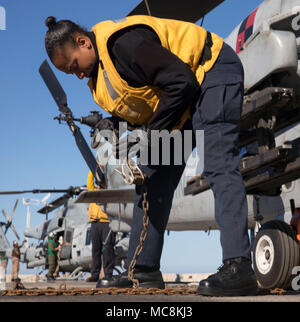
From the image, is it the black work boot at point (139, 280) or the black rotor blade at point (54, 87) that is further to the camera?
the black rotor blade at point (54, 87)

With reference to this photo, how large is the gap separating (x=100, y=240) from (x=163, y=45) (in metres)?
7.38

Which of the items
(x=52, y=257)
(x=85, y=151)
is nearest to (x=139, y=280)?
(x=85, y=151)

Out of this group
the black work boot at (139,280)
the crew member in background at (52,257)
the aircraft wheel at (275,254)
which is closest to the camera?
the black work boot at (139,280)

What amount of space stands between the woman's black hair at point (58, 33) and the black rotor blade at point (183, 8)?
3.67 metres

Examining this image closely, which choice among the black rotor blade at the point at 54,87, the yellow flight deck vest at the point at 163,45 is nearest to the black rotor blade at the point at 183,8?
the yellow flight deck vest at the point at 163,45

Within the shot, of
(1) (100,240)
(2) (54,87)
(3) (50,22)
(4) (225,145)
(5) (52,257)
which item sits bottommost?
(5) (52,257)

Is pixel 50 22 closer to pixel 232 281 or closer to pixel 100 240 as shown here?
pixel 232 281

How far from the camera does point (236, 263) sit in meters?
2.32

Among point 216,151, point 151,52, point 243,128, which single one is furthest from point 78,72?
point 243,128

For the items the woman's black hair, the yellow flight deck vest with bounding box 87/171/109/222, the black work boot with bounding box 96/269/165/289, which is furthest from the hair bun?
the yellow flight deck vest with bounding box 87/171/109/222

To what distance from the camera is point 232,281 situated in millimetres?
2244

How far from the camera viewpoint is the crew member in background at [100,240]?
363 inches

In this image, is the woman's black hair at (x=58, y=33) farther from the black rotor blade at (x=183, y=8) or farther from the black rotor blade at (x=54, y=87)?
the black rotor blade at (x=54, y=87)
